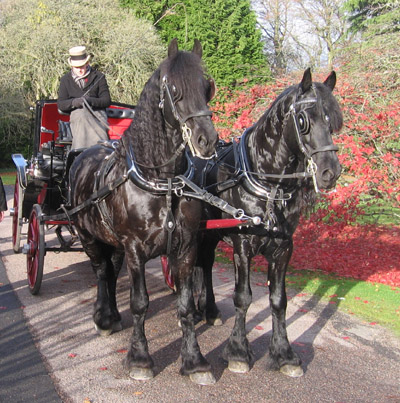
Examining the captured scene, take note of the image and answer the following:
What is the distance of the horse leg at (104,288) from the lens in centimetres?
500

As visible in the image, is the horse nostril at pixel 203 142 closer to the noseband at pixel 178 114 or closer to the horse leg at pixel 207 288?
the noseband at pixel 178 114

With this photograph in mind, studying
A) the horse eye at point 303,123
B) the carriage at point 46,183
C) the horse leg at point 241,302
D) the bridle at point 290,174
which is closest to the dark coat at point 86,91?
the carriage at point 46,183

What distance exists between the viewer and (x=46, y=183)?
266 inches

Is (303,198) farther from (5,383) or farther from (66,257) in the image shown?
(66,257)

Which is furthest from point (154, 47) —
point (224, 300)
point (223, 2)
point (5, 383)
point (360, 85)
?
point (5, 383)

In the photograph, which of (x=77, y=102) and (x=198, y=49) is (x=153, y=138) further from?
(x=77, y=102)

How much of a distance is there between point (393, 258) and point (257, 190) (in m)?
5.39

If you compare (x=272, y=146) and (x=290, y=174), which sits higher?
(x=272, y=146)

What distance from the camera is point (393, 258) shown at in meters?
8.73

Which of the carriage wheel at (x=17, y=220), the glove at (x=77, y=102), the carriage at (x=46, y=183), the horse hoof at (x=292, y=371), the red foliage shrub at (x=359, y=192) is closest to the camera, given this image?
the horse hoof at (x=292, y=371)

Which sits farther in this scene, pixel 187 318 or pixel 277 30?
pixel 277 30

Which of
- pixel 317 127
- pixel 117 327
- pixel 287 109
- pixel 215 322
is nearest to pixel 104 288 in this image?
pixel 117 327

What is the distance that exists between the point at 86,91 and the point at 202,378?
3732 millimetres

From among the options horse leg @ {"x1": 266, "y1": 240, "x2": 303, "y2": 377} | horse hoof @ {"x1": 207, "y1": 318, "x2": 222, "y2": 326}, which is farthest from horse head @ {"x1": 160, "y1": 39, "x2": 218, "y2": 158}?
horse hoof @ {"x1": 207, "y1": 318, "x2": 222, "y2": 326}
